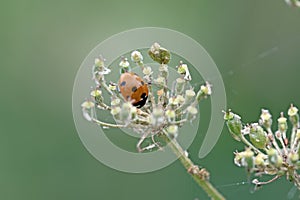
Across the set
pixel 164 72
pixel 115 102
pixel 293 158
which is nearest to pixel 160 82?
pixel 164 72

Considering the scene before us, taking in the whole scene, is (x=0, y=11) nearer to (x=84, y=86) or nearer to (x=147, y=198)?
(x=84, y=86)

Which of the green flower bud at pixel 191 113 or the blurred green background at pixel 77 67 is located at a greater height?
the blurred green background at pixel 77 67

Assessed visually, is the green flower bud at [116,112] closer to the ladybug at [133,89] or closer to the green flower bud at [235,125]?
the ladybug at [133,89]

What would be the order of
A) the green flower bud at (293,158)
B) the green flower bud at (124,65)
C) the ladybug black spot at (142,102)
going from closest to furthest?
the green flower bud at (293,158)
the ladybug black spot at (142,102)
the green flower bud at (124,65)

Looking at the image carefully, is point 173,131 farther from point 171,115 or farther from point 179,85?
point 179,85

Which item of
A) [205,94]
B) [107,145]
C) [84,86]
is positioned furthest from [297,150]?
[84,86]

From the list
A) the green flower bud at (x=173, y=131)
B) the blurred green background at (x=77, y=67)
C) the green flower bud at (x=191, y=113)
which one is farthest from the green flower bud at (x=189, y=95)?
the blurred green background at (x=77, y=67)

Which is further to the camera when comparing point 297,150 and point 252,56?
point 252,56
